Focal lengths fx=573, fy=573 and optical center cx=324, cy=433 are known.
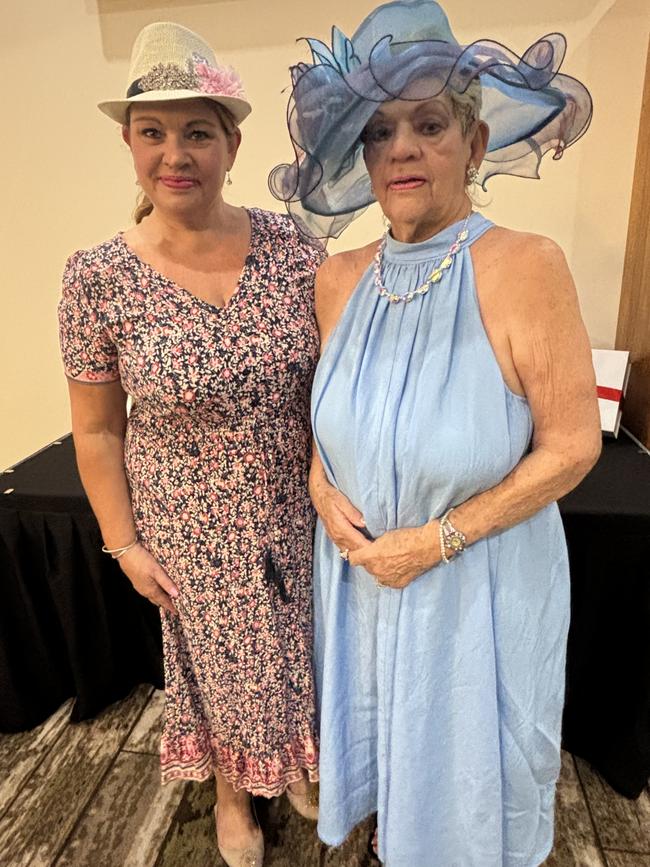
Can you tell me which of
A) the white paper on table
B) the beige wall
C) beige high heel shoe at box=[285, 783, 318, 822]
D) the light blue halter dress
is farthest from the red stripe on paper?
beige high heel shoe at box=[285, 783, 318, 822]

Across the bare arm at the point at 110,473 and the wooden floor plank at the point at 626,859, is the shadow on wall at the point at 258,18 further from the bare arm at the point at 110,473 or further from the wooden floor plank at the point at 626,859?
the wooden floor plank at the point at 626,859

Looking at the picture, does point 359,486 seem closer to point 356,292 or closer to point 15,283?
point 356,292

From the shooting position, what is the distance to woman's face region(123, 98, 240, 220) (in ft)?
3.08

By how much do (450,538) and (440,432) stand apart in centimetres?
18

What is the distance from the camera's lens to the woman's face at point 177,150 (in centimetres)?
94

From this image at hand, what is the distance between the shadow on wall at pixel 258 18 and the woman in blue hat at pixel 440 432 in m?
1.14

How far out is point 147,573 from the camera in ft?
3.92

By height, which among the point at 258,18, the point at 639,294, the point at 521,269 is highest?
the point at 258,18

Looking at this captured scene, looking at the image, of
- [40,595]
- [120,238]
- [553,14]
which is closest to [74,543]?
[40,595]

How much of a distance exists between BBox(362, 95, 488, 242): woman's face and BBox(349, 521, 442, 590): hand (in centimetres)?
49

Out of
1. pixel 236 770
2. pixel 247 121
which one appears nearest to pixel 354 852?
pixel 236 770

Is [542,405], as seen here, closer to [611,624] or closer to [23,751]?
[611,624]

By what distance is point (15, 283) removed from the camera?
228 centimetres

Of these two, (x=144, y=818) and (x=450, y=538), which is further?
(x=144, y=818)
